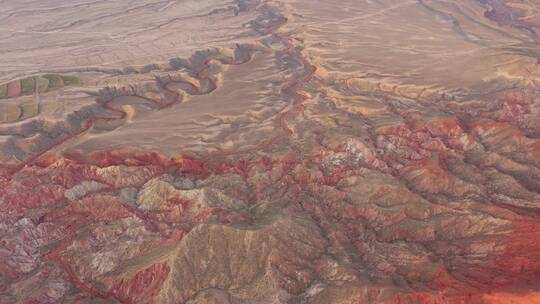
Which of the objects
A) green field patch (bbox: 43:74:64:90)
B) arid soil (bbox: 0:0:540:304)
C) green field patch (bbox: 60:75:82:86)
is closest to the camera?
arid soil (bbox: 0:0:540:304)

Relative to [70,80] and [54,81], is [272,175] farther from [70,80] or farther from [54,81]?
[54,81]

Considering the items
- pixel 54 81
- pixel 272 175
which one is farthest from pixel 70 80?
pixel 272 175

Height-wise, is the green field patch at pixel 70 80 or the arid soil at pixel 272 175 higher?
the green field patch at pixel 70 80

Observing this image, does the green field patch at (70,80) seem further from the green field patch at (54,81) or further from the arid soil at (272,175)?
the green field patch at (54,81)

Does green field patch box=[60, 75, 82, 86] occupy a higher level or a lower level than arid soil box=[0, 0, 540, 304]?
higher

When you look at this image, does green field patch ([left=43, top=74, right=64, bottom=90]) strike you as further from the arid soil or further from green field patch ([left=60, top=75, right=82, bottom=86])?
green field patch ([left=60, top=75, right=82, bottom=86])

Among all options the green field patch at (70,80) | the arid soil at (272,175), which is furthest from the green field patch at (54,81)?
the green field patch at (70,80)

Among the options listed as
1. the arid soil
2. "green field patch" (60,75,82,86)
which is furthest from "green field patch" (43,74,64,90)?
"green field patch" (60,75,82,86)

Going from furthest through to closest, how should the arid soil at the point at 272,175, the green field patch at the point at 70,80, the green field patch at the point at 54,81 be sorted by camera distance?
the green field patch at the point at 70,80
the green field patch at the point at 54,81
the arid soil at the point at 272,175

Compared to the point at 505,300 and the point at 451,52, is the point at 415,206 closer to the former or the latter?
the point at 505,300
